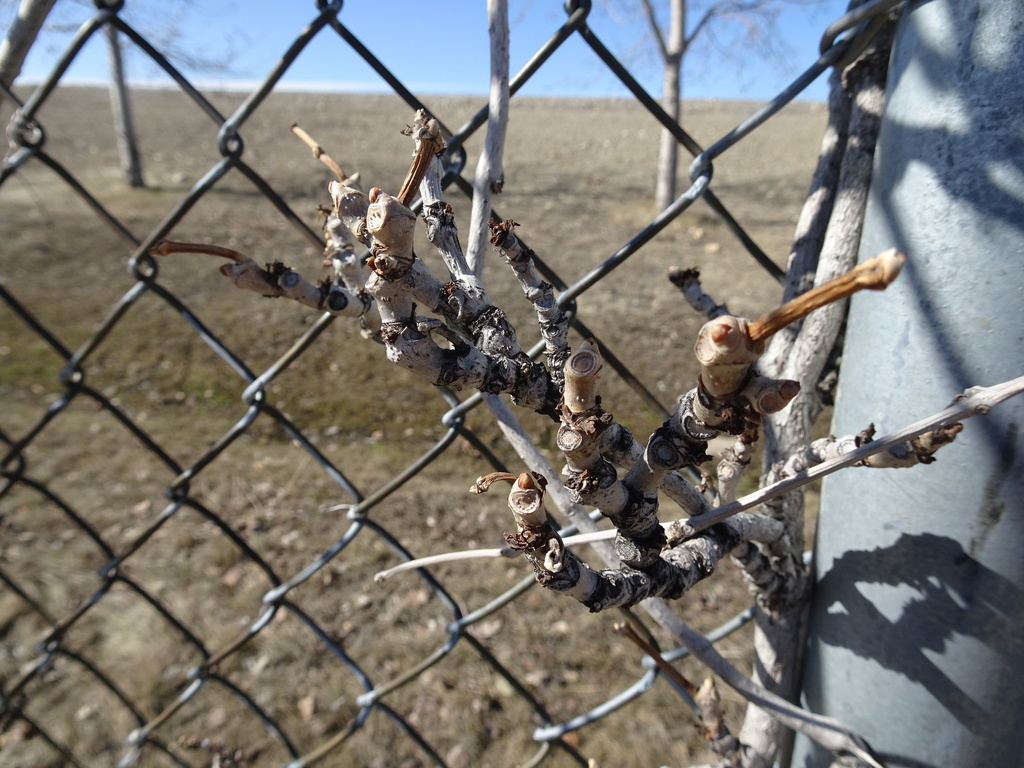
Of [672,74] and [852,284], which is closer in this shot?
[852,284]

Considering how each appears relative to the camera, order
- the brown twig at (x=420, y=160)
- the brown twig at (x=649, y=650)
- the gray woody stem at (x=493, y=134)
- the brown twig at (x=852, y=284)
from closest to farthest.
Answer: the brown twig at (x=852, y=284)
the brown twig at (x=420, y=160)
the gray woody stem at (x=493, y=134)
the brown twig at (x=649, y=650)

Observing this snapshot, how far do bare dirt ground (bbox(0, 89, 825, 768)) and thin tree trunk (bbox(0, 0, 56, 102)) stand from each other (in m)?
0.44

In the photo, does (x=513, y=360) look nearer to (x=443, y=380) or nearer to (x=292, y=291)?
(x=443, y=380)

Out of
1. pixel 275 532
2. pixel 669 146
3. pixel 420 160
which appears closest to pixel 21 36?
pixel 420 160

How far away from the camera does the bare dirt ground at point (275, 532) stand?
2102mm

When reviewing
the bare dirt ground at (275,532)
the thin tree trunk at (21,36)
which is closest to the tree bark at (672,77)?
the bare dirt ground at (275,532)

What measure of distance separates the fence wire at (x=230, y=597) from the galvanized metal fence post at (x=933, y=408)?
16 cm

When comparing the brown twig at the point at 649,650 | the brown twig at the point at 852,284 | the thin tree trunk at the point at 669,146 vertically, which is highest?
the thin tree trunk at the point at 669,146

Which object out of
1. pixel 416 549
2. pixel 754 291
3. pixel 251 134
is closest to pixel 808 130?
pixel 754 291

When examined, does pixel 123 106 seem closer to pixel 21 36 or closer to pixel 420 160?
pixel 21 36

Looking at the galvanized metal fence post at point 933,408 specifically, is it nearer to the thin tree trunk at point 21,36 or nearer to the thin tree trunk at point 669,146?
the thin tree trunk at point 21,36

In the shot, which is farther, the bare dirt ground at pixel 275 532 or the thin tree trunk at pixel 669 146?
the thin tree trunk at pixel 669 146

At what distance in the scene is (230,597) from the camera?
267cm

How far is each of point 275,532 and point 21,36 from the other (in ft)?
8.19
